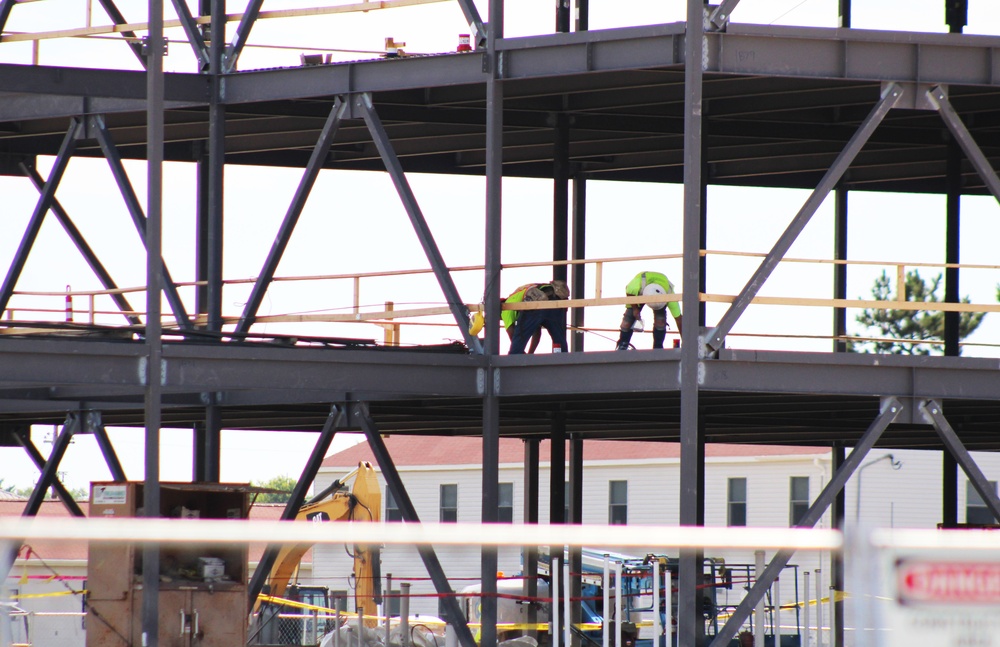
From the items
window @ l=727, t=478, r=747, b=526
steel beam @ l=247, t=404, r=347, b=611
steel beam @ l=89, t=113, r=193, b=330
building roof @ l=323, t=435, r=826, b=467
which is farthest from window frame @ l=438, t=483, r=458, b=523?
steel beam @ l=247, t=404, r=347, b=611

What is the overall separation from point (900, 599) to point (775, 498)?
42.8 metres

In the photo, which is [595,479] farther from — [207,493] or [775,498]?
[207,493]

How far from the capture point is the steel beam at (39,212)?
21.4m

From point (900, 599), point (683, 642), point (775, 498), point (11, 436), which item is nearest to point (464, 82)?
point (683, 642)

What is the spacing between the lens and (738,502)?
47531 mm

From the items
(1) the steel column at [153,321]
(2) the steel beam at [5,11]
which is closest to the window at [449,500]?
(2) the steel beam at [5,11]

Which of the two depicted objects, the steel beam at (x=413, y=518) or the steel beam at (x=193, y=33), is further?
the steel beam at (x=193, y=33)

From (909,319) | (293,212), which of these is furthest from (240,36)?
(909,319)

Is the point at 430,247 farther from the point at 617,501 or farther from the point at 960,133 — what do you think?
the point at 617,501

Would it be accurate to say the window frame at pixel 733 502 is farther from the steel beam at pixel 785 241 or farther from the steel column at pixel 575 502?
the steel beam at pixel 785 241

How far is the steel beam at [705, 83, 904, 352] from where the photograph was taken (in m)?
16.7

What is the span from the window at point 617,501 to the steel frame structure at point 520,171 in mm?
22483

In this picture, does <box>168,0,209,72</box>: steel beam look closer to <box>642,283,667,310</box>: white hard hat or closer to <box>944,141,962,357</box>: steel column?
<box>642,283,667,310</box>: white hard hat

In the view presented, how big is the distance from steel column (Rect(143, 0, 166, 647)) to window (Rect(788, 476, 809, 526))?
3176 centimetres
